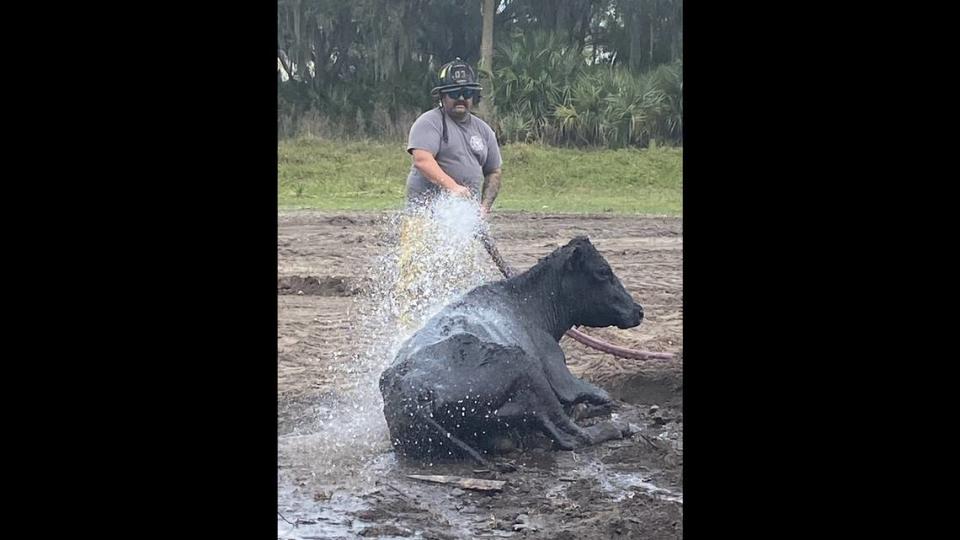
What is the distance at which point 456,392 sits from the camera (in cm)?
578

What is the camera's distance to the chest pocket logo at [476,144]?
22.2 ft

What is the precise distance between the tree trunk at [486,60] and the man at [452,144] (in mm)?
933

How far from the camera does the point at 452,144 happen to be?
6.71 meters

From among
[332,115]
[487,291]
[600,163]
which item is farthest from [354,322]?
[487,291]

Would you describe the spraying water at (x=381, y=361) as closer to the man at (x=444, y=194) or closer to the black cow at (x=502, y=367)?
the man at (x=444, y=194)

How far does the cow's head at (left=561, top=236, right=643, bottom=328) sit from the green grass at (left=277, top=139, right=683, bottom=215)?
1984mm

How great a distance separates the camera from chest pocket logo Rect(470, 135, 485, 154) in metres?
6.78

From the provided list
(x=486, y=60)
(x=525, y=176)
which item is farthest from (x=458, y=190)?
(x=525, y=176)

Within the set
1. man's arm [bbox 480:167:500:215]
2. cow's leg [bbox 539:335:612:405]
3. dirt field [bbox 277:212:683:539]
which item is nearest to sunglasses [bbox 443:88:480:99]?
man's arm [bbox 480:167:500:215]

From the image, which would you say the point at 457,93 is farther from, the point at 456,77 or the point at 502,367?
the point at 502,367

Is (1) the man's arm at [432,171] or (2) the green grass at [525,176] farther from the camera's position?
(2) the green grass at [525,176]

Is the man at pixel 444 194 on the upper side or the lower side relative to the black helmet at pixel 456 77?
lower

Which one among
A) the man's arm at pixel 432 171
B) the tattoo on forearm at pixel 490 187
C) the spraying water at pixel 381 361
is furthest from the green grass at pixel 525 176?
the man's arm at pixel 432 171

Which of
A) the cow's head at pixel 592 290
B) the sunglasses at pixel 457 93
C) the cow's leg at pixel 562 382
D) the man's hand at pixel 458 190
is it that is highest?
the sunglasses at pixel 457 93
